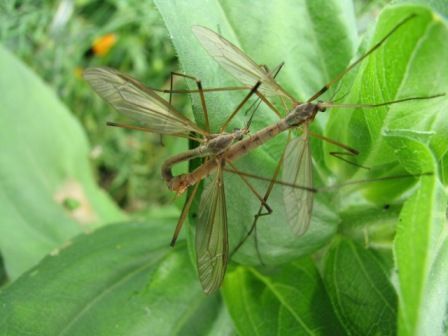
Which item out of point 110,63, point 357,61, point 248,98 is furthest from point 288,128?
point 110,63

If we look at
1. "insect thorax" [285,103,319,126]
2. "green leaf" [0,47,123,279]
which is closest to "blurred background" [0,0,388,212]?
"green leaf" [0,47,123,279]

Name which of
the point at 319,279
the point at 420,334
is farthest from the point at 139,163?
the point at 420,334

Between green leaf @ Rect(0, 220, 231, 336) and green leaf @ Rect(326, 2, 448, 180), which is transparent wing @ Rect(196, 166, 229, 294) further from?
green leaf @ Rect(326, 2, 448, 180)

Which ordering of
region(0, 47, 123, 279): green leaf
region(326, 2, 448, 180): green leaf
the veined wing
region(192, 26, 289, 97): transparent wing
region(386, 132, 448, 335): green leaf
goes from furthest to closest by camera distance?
1. region(0, 47, 123, 279): green leaf
2. the veined wing
3. region(192, 26, 289, 97): transparent wing
4. region(326, 2, 448, 180): green leaf
5. region(386, 132, 448, 335): green leaf

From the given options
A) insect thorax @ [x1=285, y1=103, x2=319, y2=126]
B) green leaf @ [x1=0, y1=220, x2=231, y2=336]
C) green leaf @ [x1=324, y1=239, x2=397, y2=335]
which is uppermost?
insect thorax @ [x1=285, y1=103, x2=319, y2=126]

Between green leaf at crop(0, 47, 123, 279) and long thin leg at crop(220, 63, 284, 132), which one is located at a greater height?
long thin leg at crop(220, 63, 284, 132)

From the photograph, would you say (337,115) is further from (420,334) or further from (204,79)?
(420,334)

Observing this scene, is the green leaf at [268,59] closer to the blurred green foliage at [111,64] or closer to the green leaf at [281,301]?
the green leaf at [281,301]

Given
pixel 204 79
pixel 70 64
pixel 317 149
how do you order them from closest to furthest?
1. pixel 204 79
2. pixel 317 149
3. pixel 70 64
